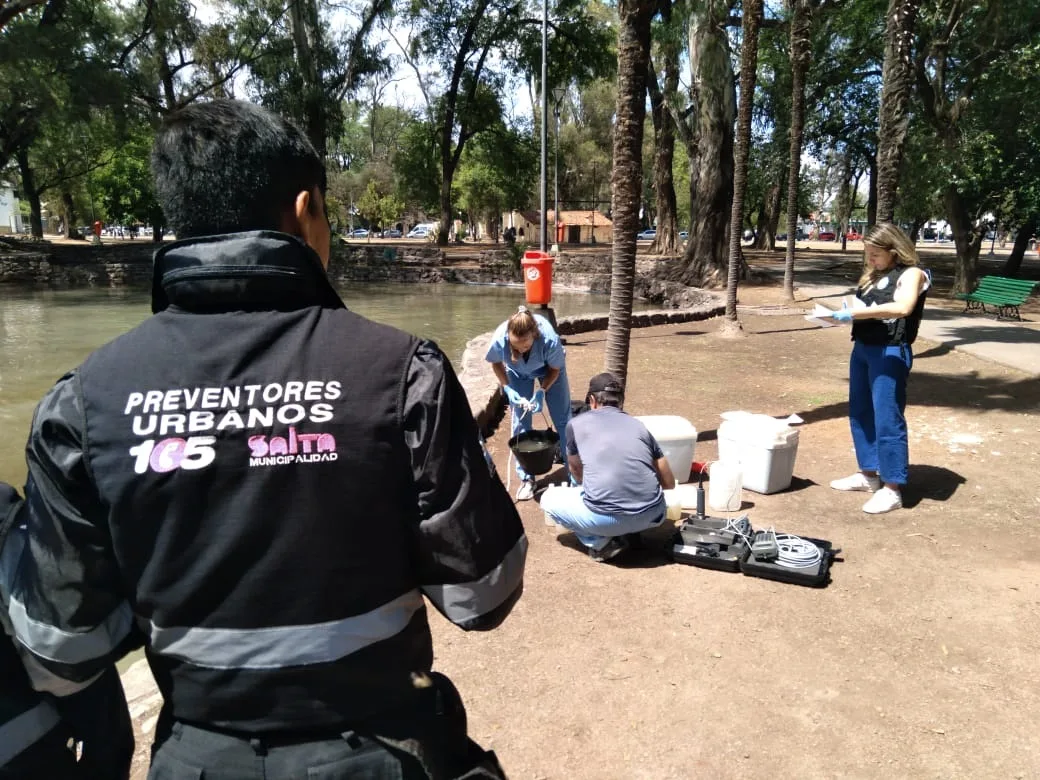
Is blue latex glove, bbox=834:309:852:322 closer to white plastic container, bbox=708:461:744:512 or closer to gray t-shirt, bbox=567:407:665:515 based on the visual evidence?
white plastic container, bbox=708:461:744:512

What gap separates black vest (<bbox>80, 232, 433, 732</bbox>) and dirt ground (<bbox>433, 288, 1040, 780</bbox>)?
6.47ft

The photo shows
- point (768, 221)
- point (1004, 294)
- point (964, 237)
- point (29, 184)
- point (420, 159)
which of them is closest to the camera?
point (1004, 294)

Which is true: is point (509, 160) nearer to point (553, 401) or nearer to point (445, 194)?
point (445, 194)

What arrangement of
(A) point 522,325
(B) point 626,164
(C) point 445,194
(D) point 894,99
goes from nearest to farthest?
(A) point 522,325
(B) point 626,164
(D) point 894,99
(C) point 445,194

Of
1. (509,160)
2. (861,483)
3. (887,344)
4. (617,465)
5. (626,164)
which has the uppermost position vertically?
(509,160)

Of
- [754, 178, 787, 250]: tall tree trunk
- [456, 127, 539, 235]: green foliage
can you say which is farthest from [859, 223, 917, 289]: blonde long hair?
[754, 178, 787, 250]: tall tree trunk

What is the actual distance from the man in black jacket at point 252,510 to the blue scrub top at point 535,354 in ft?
15.7

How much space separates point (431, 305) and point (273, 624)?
2406cm

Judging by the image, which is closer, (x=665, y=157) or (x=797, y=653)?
(x=797, y=653)

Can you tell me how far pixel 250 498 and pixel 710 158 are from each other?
23.0 metres

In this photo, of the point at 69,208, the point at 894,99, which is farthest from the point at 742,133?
the point at 69,208

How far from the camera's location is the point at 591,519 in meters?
4.56

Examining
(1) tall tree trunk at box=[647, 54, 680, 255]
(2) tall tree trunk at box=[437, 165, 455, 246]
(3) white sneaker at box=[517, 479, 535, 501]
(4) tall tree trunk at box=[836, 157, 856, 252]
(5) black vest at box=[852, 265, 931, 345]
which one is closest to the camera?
(5) black vest at box=[852, 265, 931, 345]

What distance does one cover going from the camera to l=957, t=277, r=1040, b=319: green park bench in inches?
564
